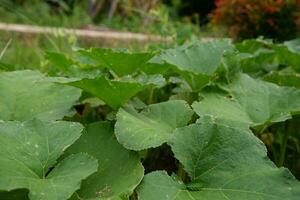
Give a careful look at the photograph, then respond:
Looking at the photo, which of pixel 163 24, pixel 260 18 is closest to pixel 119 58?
pixel 163 24

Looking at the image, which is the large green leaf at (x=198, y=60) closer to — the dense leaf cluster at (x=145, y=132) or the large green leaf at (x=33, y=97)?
the dense leaf cluster at (x=145, y=132)

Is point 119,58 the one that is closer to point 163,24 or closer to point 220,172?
point 220,172

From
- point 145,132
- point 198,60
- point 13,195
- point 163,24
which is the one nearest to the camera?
point 13,195

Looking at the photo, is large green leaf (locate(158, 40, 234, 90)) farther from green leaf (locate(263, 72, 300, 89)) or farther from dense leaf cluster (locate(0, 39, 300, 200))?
green leaf (locate(263, 72, 300, 89))

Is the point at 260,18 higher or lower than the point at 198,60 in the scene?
lower

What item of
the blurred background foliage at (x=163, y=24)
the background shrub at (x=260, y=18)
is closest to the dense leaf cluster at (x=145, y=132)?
the blurred background foliage at (x=163, y=24)

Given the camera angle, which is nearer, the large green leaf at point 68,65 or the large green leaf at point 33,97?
the large green leaf at point 33,97
